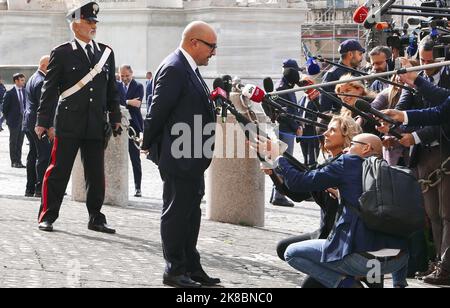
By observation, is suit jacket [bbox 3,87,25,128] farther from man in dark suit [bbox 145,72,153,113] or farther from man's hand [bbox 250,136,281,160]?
man's hand [bbox 250,136,281,160]

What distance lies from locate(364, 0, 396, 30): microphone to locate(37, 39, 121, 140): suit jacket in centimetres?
264

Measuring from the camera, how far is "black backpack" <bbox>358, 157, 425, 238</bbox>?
8.46 m

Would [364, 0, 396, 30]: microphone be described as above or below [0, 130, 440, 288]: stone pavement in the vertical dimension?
above

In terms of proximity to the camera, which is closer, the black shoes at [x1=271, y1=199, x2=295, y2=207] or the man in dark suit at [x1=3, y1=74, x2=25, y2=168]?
the black shoes at [x1=271, y1=199, x2=295, y2=207]

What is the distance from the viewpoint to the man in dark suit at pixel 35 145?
17.0 meters

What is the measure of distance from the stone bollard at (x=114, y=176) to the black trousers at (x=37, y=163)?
0.62m

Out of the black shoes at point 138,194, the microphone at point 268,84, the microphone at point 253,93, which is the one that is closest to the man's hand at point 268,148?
the microphone at point 253,93

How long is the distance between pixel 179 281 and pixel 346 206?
1.67 m

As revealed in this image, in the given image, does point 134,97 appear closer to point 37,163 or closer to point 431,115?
point 37,163

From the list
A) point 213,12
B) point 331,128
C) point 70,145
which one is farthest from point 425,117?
point 213,12

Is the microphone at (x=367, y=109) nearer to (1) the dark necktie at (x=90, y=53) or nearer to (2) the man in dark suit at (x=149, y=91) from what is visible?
(1) the dark necktie at (x=90, y=53)

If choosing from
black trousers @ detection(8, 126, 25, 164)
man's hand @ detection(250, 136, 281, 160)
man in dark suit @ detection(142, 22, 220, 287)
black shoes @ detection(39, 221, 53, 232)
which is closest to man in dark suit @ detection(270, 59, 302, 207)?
black shoes @ detection(39, 221, 53, 232)

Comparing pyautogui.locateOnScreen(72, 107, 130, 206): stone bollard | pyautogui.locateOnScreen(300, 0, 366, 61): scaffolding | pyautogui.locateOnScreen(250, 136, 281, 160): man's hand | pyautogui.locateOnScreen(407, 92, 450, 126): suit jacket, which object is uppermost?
pyautogui.locateOnScreen(300, 0, 366, 61): scaffolding
